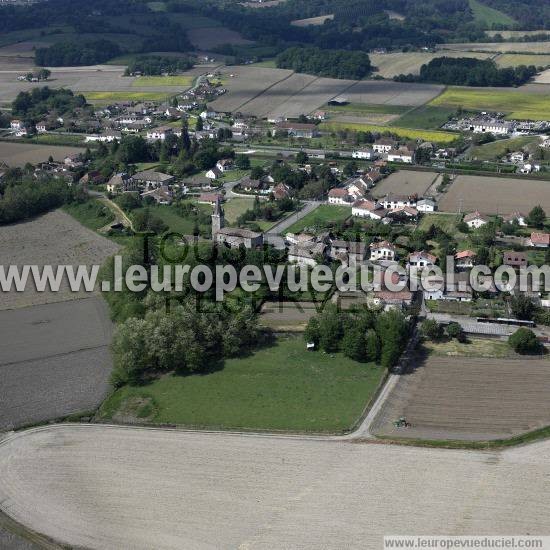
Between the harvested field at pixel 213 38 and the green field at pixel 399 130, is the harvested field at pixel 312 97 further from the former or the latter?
the harvested field at pixel 213 38

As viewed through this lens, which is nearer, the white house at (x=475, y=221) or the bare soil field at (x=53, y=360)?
the bare soil field at (x=53, y=360)

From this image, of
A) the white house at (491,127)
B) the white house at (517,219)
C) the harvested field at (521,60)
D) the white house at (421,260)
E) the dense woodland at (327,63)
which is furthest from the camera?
the harvested field at (521,60)

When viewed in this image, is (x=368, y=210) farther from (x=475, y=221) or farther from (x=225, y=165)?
(x=225, y=165)

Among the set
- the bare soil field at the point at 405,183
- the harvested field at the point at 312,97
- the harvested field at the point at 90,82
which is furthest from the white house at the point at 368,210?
the harvested field at the point at 90,82

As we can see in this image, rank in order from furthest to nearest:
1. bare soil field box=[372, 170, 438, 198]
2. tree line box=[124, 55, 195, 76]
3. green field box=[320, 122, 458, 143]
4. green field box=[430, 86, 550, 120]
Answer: tree line box=[124, 55, 195, 76] → green field box=[430, 86, 550, 120] → green field box=[320, 122, 458, 143] → bare soil field box=[372, 170, 438, 198]

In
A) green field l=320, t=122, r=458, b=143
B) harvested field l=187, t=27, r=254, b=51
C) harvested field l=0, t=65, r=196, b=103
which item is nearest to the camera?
green field l=320, t=122, r=458, b=143

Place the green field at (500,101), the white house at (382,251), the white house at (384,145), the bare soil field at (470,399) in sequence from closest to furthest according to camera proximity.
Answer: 1. the bare soil field at (470,399)
2. the white house at (382,251)
3. the white house at (384,145)
4. the green field at (500,101)

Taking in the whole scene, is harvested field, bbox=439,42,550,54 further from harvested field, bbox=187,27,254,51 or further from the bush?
the bush

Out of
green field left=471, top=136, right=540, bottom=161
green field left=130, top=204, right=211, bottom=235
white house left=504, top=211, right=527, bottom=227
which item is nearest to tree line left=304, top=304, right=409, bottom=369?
green field left=130, top=204, right=211, bottom=235
